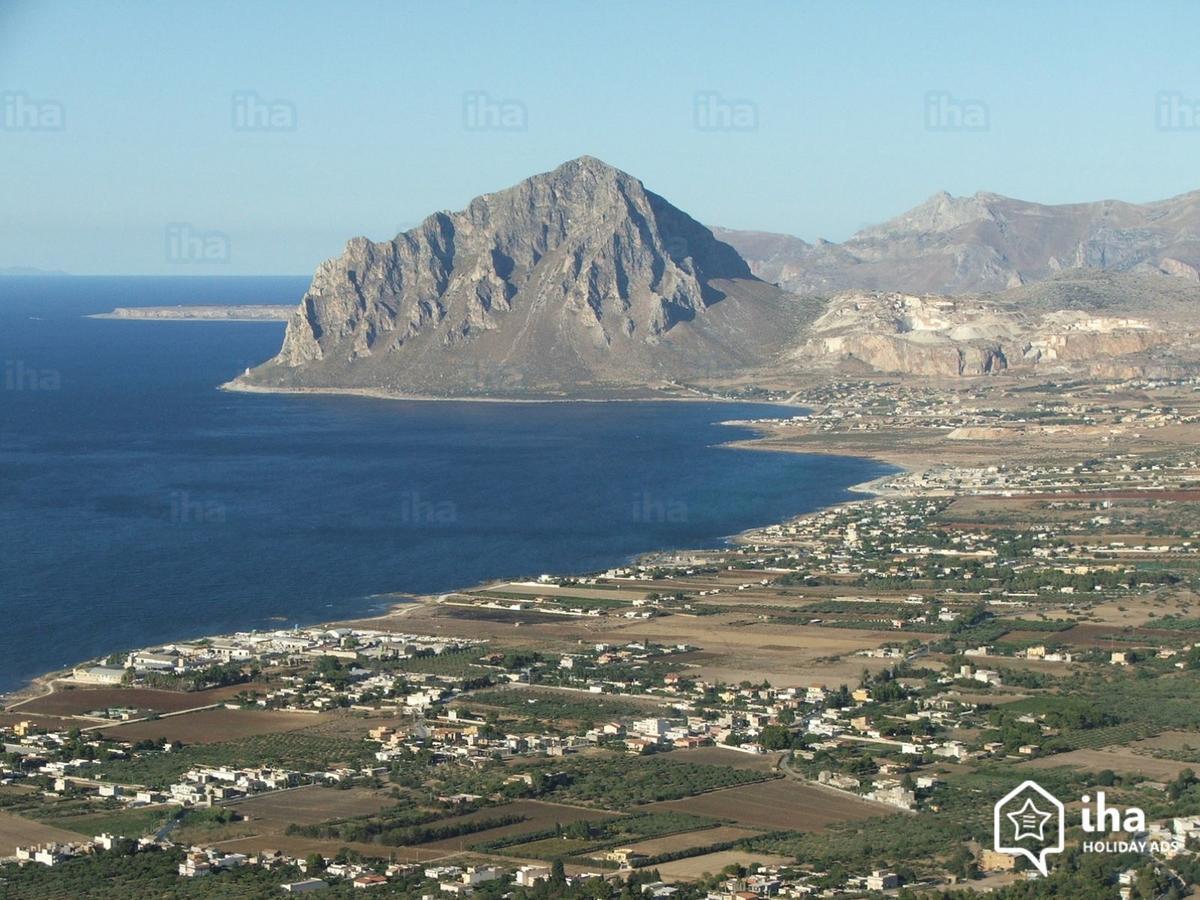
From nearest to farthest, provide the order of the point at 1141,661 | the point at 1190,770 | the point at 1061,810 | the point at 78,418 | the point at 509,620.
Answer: the point at 1061,810
the point at 1190,770
the point at 1141,661
the point at 509,620
the point at 78,418

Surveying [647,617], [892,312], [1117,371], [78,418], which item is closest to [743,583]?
[647,617]

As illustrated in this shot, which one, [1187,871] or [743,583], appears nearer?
[1187,871]

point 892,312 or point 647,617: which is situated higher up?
point 892,312

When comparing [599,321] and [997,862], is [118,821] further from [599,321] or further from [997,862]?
[599,321]

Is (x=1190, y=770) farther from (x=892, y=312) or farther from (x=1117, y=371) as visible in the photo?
(x=892, y=312)

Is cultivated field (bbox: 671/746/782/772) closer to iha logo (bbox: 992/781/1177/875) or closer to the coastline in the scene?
iha logo (bbox: 992/781/1177/875)

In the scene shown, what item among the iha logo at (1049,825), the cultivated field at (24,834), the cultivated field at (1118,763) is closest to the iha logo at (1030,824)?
the iha logo at (1049,825)

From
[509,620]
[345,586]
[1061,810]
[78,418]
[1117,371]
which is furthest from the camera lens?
[1117,371]

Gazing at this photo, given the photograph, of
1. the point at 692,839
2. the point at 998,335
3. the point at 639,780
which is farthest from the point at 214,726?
the point at 998,335
